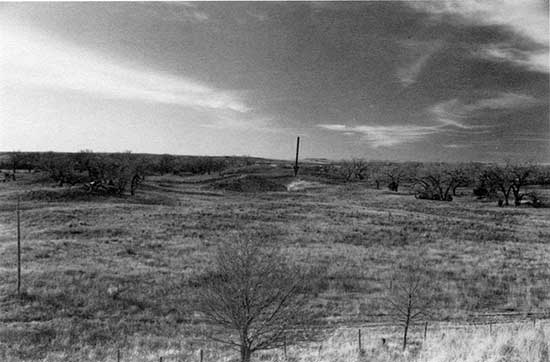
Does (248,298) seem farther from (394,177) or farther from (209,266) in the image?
(394,177)

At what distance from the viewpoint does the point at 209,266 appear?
28250mm

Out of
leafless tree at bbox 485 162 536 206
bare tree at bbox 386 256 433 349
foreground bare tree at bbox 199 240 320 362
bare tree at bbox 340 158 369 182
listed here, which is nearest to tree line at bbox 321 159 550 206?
leafless tree at bbox 485 162 536 206

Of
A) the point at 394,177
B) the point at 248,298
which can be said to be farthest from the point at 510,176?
the point at 248,298

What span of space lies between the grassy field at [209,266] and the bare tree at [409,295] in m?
0.70

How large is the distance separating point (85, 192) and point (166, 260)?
42887 mm

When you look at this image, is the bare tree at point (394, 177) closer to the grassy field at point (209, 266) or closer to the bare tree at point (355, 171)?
Result: the bare tree at point (355, 171)

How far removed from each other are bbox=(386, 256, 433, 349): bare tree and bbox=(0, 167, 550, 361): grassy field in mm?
699

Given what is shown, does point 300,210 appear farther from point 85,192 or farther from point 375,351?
point 375,351

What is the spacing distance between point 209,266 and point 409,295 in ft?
50.0

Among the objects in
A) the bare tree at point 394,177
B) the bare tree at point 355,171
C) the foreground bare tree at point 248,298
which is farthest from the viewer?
the bare tree at point 355,171

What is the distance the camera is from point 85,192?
6575cm

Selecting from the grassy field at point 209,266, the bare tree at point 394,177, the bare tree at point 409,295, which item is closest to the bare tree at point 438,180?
the bare tree at point 394,177

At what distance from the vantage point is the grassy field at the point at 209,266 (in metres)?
17.2

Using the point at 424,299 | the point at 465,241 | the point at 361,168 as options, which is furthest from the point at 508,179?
the point at 424,299
